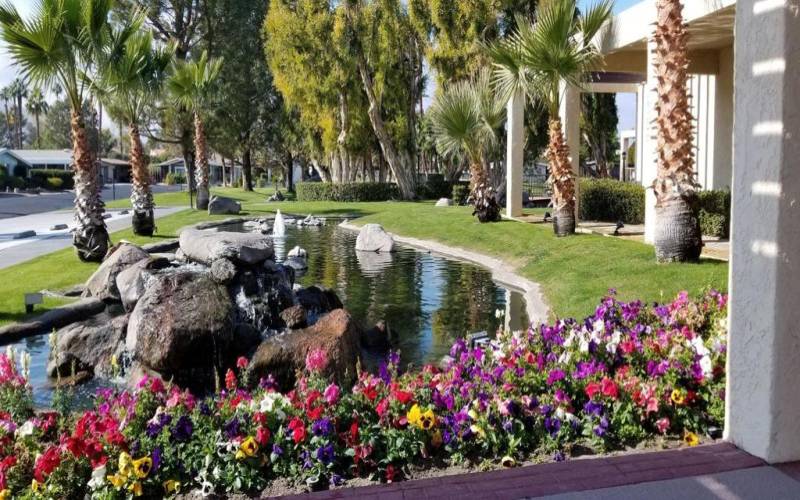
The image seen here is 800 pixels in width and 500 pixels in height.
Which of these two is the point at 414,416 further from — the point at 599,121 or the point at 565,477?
the point at 599,121

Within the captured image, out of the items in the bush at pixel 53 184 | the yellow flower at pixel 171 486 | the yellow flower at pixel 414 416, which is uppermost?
the bush at pixel 53 184

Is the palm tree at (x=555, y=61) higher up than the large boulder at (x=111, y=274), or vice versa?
the palm tree at (x=555, y=61)

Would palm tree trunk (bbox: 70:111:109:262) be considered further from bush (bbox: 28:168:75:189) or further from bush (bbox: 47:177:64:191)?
bush (bbox: 47:177:64:191)

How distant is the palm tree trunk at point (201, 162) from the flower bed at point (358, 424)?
87.4 ft

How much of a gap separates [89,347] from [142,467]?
5456 millimetres

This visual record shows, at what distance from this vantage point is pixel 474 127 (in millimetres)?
20469

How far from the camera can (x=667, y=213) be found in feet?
37.3

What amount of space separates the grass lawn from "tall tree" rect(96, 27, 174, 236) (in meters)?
1.06

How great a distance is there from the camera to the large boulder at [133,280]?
34.3 ft

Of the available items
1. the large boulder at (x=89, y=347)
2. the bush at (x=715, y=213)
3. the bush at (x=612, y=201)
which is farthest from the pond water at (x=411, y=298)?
the bush at (x=612, y=201)

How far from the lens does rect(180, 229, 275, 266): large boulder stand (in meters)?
10.7

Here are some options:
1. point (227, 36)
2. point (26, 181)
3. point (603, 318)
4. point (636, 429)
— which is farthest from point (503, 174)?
point (26, 181)

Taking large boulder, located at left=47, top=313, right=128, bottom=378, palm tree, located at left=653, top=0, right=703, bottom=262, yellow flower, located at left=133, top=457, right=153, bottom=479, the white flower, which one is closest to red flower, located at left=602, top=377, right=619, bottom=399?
yellow flower, located at left=133, top=457, right=153, bottom=479

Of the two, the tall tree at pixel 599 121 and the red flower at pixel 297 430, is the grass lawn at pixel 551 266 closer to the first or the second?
the red flower at pixel 297 430
